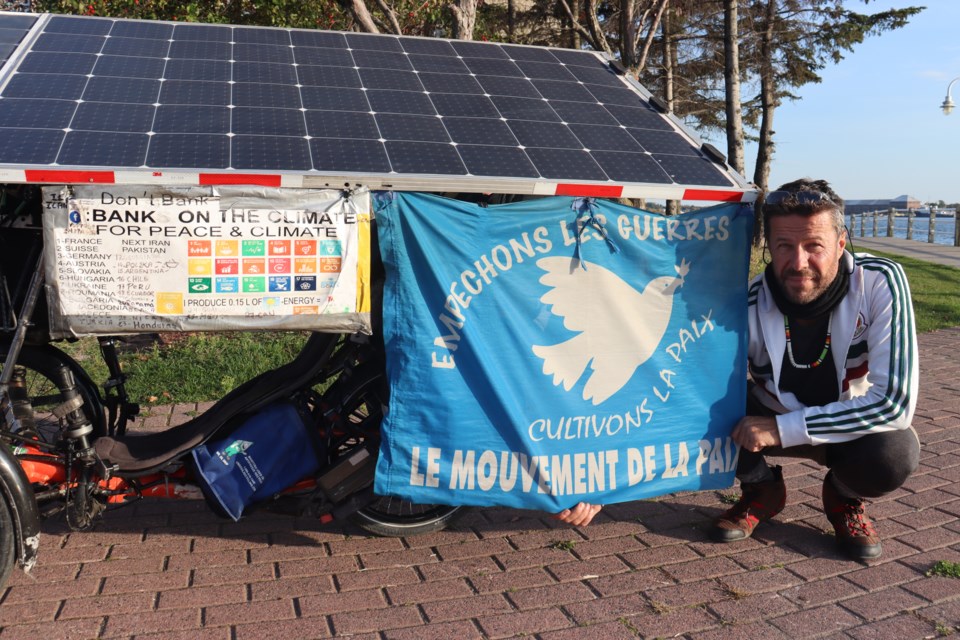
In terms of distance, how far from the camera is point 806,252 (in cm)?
419

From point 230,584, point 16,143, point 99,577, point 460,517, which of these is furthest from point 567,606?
point 16,143

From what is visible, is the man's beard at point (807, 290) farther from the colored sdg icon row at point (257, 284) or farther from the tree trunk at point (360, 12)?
the tree trunk at point (360, 12)

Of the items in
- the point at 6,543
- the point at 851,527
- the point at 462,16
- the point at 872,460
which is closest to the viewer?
the point at 6,543

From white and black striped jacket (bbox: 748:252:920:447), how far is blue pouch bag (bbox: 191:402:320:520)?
2.30m

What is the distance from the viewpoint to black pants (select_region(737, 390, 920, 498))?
407 cm

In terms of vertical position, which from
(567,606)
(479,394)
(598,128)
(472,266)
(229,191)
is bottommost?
(567,606)

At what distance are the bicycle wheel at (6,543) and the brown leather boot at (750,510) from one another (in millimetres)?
3264

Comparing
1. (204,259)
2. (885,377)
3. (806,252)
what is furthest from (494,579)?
(806,252)

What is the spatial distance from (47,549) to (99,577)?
474mm

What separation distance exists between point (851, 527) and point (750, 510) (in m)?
0.49

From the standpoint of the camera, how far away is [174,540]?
4.33 m

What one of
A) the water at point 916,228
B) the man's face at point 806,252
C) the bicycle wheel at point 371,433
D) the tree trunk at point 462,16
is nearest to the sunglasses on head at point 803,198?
the man's face at point 806,252

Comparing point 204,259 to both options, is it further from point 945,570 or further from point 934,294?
point 934,294

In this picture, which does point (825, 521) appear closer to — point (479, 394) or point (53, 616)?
point (479, 394)
